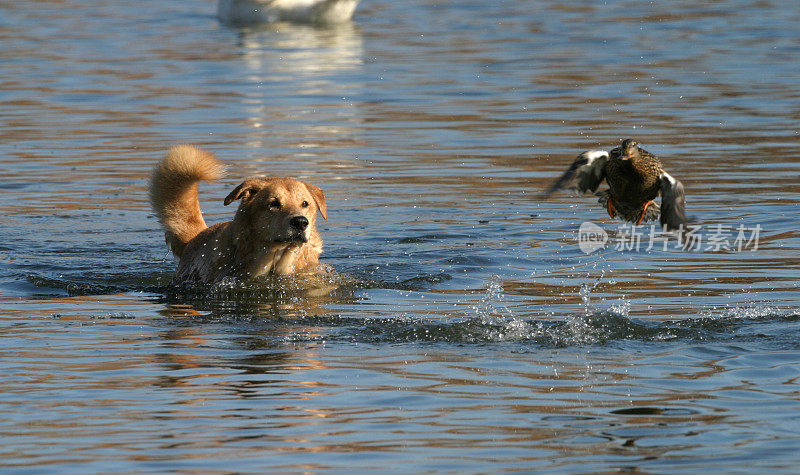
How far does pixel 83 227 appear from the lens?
11.1m

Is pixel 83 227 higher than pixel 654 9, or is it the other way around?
pixel 654 9

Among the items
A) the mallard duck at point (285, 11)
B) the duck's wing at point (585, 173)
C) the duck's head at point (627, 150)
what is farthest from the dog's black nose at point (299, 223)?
the mallard duck at point (285, 11)

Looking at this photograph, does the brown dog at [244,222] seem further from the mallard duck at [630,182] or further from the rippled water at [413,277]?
the mallard duck at [630,182]

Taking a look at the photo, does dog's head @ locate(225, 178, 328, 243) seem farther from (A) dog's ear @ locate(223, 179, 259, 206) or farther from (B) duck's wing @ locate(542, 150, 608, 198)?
(B) duck's wing @ locate(542, 150, 608, 198)

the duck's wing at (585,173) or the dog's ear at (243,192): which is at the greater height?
the duck's wing at (585,173)

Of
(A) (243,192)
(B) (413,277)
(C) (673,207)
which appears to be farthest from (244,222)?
(C) (673,207)

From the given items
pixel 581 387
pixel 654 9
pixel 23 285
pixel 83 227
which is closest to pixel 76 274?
pixel 23 285

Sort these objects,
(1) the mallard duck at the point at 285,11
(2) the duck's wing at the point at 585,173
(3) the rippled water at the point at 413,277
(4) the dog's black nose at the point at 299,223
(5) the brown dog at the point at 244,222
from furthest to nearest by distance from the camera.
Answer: (1) the mallard duck at the point at 285,11, (5) the brown dog at the point at 244,222, (4) the dog's black nose at the point at 299,223, (2) the duck's wing at the point at 585,173, (3) the rippled water at the point at 413,277

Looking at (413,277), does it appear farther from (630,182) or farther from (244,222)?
(630,182)

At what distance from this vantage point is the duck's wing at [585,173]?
24.2 ft

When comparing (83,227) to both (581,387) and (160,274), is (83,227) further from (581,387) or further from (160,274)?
(581,387)

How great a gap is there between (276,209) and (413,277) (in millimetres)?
1172

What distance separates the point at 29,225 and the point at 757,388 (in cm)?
719

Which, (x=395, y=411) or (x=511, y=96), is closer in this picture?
(x=395, y=411)
